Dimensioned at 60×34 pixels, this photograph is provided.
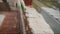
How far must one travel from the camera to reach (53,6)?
1.68 metres

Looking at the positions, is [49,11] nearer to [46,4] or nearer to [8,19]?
[46,4]

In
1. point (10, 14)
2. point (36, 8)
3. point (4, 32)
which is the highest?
point (36, 8)

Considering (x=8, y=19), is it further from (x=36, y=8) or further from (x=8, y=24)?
(x=36, y=8)

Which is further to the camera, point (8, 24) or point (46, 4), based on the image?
point (46, 4)

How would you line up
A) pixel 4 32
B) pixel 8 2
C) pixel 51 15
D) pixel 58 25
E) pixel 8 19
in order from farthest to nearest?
pixel 51 15
pixel 58 25
pixel 8 2
pixel 8 19
pixel 4 32

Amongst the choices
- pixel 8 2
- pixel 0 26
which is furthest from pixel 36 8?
pixel 0 26

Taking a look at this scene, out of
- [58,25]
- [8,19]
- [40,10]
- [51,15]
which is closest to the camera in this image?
[8,19]

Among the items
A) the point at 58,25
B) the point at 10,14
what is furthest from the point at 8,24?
the point at 58,25

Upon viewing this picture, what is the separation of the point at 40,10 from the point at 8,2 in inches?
34.2

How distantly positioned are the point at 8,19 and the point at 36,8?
0.92 meters

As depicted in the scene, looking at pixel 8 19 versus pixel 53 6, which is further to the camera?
pixel 53 6

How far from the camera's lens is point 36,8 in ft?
5.43

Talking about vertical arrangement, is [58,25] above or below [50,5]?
below

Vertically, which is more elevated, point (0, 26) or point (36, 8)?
point (36, 8)
